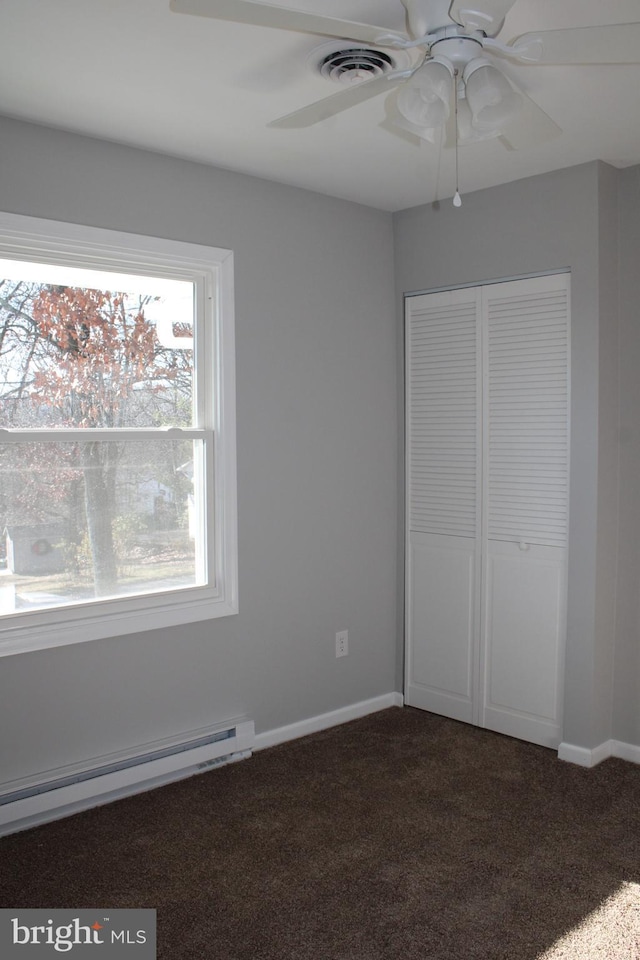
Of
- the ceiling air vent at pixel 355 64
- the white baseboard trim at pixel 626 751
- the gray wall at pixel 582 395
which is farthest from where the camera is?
the white baseboard trim at pixel 626 751

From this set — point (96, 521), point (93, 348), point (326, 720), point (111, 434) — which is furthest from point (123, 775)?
point (93, 348)

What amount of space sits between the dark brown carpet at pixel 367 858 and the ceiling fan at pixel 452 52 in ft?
7.22

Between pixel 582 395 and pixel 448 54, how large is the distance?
5.75 ft

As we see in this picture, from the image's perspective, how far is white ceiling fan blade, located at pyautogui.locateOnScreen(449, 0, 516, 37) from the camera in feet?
5.47

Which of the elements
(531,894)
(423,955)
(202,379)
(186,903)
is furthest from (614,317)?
(186,903)

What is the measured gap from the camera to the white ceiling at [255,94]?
2.10 meters

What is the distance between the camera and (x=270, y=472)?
3.58 meters

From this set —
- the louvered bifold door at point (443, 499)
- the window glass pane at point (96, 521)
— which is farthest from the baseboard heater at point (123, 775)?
the louvered bifold door at point (443, 499)

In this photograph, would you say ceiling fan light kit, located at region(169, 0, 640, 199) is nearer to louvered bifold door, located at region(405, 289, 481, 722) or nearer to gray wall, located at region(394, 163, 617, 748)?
gray wall, located at region(394, 163, 617, 748)

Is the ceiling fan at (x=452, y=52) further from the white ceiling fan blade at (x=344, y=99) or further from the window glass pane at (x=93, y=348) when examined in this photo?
the window glass pane at (x=93, y=348)

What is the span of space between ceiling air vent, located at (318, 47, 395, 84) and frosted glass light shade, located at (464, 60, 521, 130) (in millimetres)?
330

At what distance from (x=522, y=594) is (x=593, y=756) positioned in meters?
0.73

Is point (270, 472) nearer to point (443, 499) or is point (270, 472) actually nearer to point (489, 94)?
point (443, 499)

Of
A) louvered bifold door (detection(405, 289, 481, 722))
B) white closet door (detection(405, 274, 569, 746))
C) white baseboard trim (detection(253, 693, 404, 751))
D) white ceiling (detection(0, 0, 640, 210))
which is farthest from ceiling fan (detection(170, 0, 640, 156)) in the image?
white baseboard trim (detection(253, 693, 404, 751))
